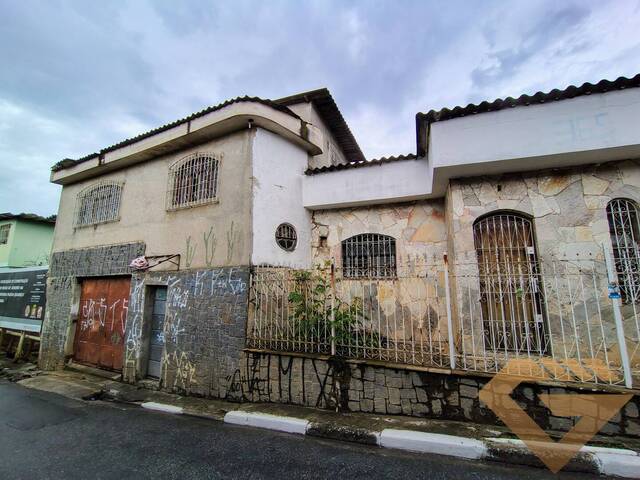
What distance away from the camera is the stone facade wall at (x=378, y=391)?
3594 millimetres

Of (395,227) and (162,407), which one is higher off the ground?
(395,227)

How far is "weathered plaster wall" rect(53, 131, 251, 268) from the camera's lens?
19.7 feet

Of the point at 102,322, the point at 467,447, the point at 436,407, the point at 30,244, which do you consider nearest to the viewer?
the point at 467,447

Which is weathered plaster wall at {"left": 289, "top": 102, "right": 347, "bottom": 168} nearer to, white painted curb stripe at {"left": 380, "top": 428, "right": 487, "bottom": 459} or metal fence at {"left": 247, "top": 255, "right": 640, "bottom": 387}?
metal fence at {"left": 247, "top": 255, "right": 640, "bottom": 387}

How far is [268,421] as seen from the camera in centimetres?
435

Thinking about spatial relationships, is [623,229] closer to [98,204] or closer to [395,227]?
[395,227]

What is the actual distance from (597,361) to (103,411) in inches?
321

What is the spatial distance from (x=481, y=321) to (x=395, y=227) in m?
2.45

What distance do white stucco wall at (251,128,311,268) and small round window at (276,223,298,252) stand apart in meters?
0.09

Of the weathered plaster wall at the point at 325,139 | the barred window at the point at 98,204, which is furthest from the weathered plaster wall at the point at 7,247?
the weathered plaster wall at the point at 325,139

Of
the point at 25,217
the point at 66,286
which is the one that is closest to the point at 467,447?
the point at 66,286

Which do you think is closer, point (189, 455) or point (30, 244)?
point (189, 455)

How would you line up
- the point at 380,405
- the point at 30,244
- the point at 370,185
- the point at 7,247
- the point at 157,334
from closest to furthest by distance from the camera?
the point at 380,405 → the point at 370,185 → the point at 157,334 → the point at 7,247 → the point at 30,244

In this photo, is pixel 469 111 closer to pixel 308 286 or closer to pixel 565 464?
pixel 308 286
